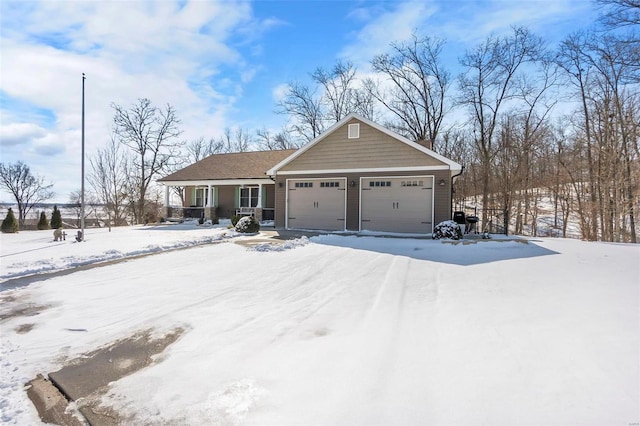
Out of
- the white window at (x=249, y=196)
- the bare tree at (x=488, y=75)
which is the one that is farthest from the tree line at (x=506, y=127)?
the white window at (x=249, y=196)

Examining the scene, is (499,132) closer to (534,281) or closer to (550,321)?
(534,281)

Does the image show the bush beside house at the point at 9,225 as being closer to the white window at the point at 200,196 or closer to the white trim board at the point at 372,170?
the white window at the point at 200,196

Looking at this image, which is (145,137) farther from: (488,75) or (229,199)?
(488,75)

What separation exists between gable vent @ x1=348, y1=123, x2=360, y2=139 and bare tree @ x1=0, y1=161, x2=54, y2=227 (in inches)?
1393

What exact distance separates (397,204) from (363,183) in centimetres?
170

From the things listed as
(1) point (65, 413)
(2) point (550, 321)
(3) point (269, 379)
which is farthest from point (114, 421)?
(2) point (550, 321)

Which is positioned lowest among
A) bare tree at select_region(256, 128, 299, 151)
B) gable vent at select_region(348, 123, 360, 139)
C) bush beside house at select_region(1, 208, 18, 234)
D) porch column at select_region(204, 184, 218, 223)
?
bush beside house at select_region(1, 208, 18, 234)

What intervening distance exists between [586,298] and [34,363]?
6475 mm

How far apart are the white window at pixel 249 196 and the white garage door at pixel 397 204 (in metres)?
8.11

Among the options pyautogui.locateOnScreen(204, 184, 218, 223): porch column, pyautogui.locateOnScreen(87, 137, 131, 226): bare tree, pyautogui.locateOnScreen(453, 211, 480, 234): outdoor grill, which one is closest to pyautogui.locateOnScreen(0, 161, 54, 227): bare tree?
pyautogui.locateOnScreen(87, 137, 131, 226): bare tree

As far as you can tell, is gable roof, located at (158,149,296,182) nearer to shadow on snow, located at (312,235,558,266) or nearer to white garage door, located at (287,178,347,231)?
white garage door, located at (287,178,347,231)

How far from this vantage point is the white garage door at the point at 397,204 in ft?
42.5

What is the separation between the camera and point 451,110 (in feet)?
78.8

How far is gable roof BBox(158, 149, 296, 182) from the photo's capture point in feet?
63.8
